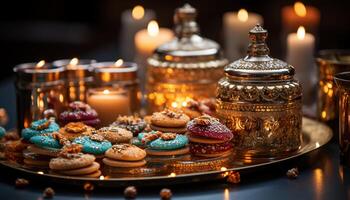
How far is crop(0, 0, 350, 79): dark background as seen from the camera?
440 cm

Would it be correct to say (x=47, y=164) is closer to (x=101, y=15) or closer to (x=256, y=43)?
(x=256, y=43)

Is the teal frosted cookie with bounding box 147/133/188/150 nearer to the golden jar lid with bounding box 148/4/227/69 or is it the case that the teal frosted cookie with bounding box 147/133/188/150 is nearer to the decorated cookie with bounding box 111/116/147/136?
the decorated cookie with bounding box 111/116/147/136

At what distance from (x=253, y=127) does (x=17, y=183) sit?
54 cm

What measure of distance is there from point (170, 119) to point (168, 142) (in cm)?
11

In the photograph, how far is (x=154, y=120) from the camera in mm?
2004

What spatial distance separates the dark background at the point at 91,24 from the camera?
173 inches

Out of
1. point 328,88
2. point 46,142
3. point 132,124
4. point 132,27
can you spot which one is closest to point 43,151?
point 46,142

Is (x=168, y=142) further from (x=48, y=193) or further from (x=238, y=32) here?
(x=238, y=32)

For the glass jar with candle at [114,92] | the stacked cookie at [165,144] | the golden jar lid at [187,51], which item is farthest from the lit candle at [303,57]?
the stacked cookie at [165,144]

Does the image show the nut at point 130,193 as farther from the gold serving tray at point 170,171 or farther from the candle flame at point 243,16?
the candle flame at point 243,16

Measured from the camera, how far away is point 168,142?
1896 mm

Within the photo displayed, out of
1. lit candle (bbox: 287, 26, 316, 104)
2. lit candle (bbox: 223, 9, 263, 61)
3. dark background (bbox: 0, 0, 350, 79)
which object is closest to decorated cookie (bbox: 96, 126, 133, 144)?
lit candle (bbox: 287, 26, 316, 104)

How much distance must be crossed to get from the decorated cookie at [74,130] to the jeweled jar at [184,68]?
0.41 meters

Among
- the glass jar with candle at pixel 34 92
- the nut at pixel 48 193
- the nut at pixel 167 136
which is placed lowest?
the nut at pixel 48 193
